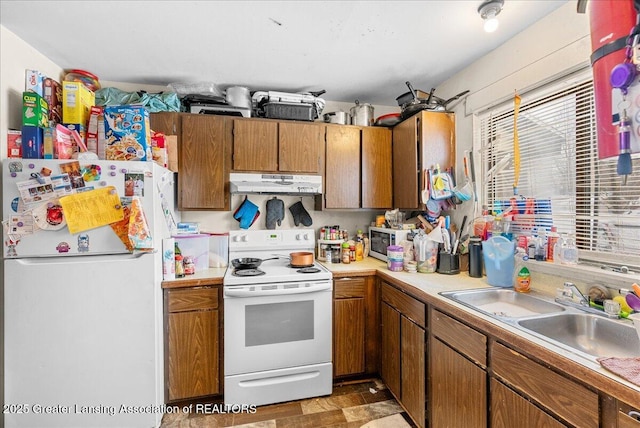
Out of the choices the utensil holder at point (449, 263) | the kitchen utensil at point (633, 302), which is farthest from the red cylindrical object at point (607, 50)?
the utensil holder at point (449, 263)

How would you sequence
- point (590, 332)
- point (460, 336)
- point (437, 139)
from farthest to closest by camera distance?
1. point (437, 139)
2. point (460, 336)
3. point (590, 332)

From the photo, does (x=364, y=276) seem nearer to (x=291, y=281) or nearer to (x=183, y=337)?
(x=291, y=281)

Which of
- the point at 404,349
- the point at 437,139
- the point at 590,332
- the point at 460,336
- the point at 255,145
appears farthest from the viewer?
the point at 255,145

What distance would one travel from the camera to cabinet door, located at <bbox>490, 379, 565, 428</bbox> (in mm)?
950

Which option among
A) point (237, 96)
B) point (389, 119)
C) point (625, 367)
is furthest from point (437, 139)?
point (625, 367)

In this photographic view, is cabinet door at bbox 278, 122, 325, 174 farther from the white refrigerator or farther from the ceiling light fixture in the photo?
the ceiling light fixture

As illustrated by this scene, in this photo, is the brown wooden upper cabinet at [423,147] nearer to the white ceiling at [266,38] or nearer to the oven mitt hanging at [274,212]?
the white ceiling at [266,38]

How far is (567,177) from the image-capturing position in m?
1.57

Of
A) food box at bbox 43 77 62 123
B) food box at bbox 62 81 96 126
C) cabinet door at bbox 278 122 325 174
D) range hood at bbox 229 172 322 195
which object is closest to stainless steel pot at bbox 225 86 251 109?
cabinet door at bbox 278 122 325 174

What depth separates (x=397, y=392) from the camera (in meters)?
1.89

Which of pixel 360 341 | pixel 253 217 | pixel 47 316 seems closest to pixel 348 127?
pixel 253 217

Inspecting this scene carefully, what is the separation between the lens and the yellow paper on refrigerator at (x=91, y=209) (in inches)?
60.9

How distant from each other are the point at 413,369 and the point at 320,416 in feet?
2.30

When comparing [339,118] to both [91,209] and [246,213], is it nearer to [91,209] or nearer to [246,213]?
[246,213]
